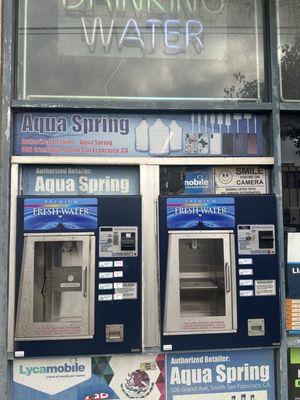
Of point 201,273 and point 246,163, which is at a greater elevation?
point 246,163

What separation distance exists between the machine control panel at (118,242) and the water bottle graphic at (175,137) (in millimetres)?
865

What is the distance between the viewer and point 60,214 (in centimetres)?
411

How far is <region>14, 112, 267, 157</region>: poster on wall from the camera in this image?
427cm

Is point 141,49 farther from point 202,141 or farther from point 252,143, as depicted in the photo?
point 252,143

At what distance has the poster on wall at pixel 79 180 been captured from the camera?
4.25 metres

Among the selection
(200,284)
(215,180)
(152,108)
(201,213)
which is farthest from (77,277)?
(152,108)

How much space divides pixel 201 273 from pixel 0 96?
230cm

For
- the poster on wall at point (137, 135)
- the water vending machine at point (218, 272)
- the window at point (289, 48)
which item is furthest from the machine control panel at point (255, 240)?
the window at point (289, 48)

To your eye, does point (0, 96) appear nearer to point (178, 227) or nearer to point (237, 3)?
point (178, 227)

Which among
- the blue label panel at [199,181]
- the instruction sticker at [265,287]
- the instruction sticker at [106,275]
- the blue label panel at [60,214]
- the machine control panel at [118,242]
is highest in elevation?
the blue label panel at [199,181]

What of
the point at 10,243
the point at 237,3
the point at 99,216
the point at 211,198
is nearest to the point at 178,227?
the point at 211,198

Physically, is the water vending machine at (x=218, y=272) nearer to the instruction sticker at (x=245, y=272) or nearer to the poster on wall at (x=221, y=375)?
the instruction sticker at (x=245, y=272)

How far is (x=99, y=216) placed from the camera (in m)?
4.12

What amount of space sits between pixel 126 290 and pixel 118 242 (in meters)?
0.41
